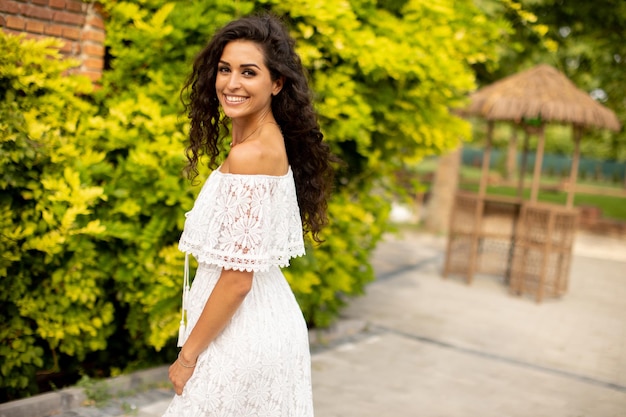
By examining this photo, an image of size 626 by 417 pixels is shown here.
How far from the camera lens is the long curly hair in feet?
6.91

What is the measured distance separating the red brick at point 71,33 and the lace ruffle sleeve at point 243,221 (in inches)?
102

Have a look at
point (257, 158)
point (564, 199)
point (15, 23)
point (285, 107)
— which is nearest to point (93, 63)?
point (15, 23)

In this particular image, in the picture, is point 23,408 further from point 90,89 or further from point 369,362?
point 369,362

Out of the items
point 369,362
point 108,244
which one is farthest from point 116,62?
point 369,362

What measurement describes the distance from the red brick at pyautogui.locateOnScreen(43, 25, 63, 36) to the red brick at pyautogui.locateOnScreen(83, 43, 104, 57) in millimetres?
172

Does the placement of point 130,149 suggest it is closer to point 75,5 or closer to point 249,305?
point 75,5

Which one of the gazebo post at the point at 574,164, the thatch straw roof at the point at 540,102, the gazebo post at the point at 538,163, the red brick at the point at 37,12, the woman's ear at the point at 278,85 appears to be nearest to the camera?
the woman's ear at the point at 278,85

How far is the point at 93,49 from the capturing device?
424 cm

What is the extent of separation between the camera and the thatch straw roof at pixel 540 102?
7688 millimetres

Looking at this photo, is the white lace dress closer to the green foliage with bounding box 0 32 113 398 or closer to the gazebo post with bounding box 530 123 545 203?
the green foliage with bounding box 0 32 113 398

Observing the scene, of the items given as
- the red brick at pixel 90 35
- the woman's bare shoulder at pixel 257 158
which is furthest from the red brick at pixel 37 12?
the woman's bare shoulder at pixel 257 158

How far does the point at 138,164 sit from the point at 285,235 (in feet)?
6.52

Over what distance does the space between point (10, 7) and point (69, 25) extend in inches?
15.7

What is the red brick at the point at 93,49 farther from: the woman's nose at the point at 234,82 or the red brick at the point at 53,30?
the woman's nose at the point at 234,82
